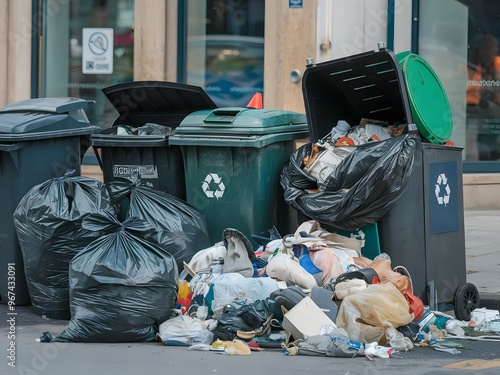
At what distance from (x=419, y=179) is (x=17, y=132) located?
9.26 feet

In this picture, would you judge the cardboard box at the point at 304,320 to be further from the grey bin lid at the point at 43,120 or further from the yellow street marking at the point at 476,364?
the grey bin lid at the point at 43,120

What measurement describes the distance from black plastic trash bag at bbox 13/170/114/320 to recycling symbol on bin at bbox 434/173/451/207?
2.21 metres

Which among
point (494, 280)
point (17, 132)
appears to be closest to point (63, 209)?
point (17, 132)

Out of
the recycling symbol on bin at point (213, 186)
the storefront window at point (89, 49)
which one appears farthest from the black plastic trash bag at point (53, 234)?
the storefront window at point (89, 49)

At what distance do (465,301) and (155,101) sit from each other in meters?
2.90

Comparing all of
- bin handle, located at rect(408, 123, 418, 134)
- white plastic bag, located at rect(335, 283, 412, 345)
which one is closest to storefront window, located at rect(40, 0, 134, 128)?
bin handle, located at rect(408, 123, 418, 134)

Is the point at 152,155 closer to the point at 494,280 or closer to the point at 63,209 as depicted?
the point at 63,209

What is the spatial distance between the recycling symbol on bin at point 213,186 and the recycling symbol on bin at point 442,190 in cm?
149

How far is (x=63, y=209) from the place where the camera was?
708 cm

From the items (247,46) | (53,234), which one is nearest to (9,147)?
(53,234)

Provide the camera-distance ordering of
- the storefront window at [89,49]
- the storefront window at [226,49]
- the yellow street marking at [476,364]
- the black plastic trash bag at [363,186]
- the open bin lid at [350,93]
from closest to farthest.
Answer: the yellow street marking at [476,364] < the black plastic trash bag at [363,186] < the open bin lid at [350,93] < the storefront window at [226,49] < the storefront window at [89,49]

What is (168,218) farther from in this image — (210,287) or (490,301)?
(490,301)

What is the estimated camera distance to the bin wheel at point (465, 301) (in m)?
7.09

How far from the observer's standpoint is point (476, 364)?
5840 mm
